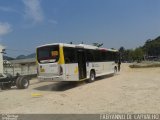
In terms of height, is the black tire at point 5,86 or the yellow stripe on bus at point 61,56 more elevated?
the yellow stripe on bus at point 61,56

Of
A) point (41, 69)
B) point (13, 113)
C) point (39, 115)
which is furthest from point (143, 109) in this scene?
point (41, 69)

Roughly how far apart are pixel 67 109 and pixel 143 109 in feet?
9.20

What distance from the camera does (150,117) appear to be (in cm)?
872

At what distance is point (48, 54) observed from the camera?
59.7ft

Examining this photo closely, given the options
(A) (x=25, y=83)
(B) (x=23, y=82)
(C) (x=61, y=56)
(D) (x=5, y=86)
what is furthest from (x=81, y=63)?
(D) (x=5, y=86)

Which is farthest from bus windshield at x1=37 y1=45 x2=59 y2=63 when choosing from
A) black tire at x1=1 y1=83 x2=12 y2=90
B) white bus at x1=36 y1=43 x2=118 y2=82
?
black tire at x1=1 y1=83 x2=12 y2=90

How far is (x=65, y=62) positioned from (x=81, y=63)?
271 cm

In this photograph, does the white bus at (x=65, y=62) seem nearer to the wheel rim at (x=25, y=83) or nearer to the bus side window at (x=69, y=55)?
the bus side window at (x=69, y=55)

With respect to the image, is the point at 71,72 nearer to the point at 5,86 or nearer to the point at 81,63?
the point at 81,63

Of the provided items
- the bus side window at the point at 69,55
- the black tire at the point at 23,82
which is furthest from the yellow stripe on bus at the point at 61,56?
the black tire at the point at 23,82

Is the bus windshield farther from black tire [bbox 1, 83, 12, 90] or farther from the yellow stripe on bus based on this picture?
black tire [bbox 1, 83, 12, 90]

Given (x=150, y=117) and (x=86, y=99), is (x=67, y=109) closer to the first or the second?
(x=86, y=99)

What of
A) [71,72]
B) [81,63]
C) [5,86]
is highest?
[81,63]

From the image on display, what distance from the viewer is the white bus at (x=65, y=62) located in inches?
698
